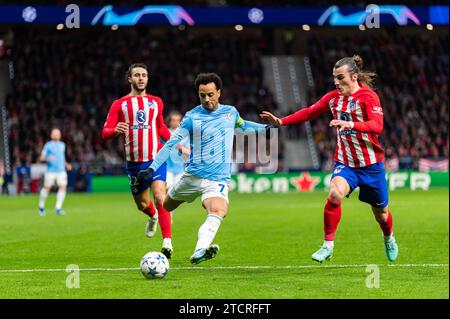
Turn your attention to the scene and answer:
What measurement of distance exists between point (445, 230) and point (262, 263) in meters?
6.07

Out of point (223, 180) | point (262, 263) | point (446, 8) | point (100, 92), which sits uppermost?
point (446, 8)

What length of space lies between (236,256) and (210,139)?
2.50 meters

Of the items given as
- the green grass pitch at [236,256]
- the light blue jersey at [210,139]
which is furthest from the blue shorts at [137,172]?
the light blue jersey at [210,139]

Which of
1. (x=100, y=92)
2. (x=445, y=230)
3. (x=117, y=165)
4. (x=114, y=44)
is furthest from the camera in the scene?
(x=114, y=44)

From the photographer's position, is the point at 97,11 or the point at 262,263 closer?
the point at 262,263

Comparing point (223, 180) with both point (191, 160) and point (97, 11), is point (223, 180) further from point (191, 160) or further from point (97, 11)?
point (97, 11)

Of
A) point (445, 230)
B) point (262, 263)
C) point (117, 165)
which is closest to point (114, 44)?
point (117, 165)

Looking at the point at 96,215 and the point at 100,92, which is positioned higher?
the point at 100,92

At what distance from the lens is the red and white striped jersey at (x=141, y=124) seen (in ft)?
40.1

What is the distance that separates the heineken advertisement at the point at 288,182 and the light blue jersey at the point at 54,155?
10.8 meters

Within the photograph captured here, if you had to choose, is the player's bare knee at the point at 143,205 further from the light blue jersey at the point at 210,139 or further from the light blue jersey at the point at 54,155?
the light blue jersey at the point at 54,155

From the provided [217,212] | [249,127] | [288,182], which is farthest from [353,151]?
[288,182]

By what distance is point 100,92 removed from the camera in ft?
136

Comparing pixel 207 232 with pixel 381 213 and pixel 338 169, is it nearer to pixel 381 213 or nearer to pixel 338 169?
pixel 338 169
